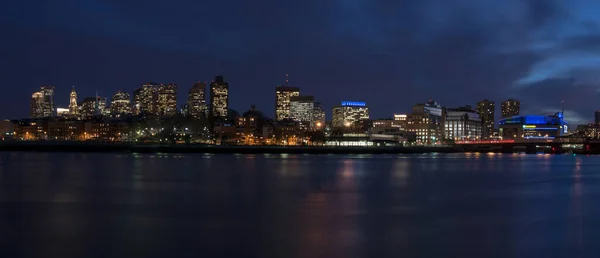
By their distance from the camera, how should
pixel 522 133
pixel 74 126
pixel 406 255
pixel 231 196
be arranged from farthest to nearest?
pixel 522 133
pixel 74 126
pixel 231 196
pixel 406 255

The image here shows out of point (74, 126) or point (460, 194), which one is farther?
point (74, 126)

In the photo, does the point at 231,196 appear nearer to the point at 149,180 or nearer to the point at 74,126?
the point at 149,180

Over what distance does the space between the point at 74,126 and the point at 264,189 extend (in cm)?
15098

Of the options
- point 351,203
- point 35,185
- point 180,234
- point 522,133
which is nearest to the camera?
point 180,234

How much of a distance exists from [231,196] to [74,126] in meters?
154

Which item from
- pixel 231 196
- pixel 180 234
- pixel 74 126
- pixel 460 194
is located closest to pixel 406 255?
pixel 180 234

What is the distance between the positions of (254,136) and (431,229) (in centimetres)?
13772

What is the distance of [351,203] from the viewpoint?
1029 inches

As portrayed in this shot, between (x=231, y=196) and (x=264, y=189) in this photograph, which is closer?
(x=231, y=196)

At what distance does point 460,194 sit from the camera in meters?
31.4

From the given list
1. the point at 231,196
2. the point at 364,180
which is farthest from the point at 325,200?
the point at 364,180

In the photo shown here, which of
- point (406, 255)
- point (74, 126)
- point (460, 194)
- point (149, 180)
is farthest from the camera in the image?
point (74, 126)

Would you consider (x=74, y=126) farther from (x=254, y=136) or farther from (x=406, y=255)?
(x=406, y=255)

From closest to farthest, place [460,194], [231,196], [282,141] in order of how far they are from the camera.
A: [231,196]
[460,194]
[282,141]
